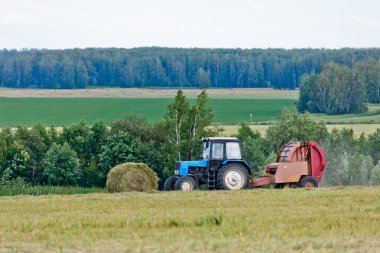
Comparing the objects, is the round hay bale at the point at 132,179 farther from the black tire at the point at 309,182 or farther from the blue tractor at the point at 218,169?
the black tire at the point at 309,182

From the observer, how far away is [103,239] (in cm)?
1906

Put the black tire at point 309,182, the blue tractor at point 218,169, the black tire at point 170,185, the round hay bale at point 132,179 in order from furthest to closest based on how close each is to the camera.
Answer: the round hay bale at point 132,179 < the black tire at point 170,185 < the black tire at point 309,182 < the blue tractor at point 218,169

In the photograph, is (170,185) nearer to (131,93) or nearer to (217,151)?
(217,151)

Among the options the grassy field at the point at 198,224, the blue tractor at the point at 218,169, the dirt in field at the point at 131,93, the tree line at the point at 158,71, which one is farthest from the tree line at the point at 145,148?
the tree line at the point at 158,71

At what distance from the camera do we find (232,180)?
3500 cm

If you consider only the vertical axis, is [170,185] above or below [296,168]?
below

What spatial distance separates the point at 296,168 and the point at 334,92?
97415 millimetres

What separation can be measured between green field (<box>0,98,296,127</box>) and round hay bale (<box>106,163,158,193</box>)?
6336cm

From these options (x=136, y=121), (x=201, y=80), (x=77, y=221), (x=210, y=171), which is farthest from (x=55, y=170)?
(x=201, y=80)

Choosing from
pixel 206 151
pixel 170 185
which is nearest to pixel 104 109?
pixel 170 185

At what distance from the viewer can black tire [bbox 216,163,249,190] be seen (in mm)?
34781

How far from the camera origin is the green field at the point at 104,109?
109000 millimetres

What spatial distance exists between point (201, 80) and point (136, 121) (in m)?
110

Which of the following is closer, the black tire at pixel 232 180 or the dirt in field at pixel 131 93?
the black tire at pixel 232 180
